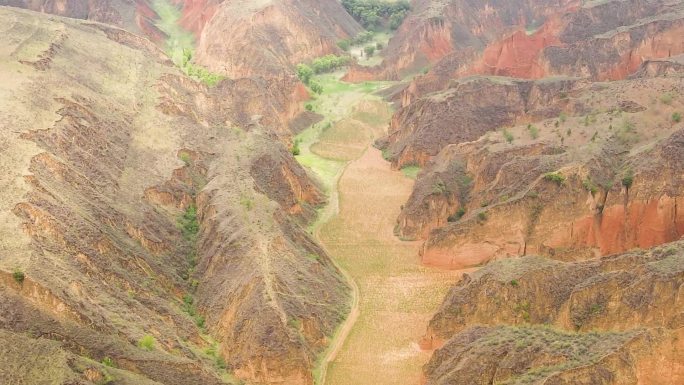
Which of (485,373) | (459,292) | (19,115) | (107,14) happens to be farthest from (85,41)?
(485,373)

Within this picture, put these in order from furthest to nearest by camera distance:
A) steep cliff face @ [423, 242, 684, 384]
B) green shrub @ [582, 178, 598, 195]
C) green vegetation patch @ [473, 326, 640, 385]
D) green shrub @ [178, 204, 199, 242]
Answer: green shrub @ [178, 204, 199, 242]
green shrub @ [582, 178, 598, 195]
green vegetation patch @ [473, 326, 640, 385]
steep cliff face @ [423, 242, 684, 384]

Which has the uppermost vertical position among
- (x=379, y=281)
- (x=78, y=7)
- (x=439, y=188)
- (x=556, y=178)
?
(x=556, y=178)

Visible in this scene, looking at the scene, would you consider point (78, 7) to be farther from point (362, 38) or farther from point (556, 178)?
point (556, 178)

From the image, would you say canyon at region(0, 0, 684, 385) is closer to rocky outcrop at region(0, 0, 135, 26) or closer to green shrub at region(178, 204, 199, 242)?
green shrub at region(178, 204, 199, 242)

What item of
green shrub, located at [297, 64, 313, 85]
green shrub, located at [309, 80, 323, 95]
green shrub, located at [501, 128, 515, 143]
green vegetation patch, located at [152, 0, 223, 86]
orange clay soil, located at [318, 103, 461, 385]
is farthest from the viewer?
green shrub, located at [297, 64, 313, 85]

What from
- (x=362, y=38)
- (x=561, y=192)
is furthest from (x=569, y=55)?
(x=561, y=192)

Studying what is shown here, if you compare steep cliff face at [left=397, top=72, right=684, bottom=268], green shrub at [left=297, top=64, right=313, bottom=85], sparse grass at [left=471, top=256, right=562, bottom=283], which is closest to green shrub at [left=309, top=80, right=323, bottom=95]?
green shrub at [left=297, top=64, right=313, bottom=85]

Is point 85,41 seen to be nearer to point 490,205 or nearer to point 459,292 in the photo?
point 490,205
